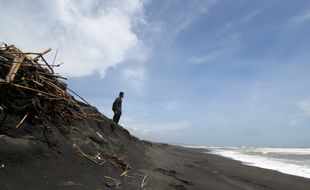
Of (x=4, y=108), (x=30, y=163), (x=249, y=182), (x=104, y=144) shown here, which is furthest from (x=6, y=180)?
(x=249, y=182)

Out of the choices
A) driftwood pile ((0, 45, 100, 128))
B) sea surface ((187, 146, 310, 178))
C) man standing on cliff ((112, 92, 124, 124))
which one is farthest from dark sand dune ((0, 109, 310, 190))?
sea surface ((187, 146, 310, 178))

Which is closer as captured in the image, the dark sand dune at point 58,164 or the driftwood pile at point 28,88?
the dark sand dune at point 58,164

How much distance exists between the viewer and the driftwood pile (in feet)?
17.4

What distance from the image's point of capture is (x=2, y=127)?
5047 mm

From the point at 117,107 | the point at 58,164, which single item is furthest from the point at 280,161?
the point at 58,164

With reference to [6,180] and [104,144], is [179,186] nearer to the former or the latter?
[104,144]

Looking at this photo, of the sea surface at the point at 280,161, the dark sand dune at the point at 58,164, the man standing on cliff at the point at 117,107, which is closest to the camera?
the dark sand dune at the point at 58,164

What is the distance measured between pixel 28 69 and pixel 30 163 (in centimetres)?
171

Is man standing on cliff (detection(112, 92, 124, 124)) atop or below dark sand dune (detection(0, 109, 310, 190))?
atop

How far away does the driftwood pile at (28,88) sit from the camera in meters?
5.30

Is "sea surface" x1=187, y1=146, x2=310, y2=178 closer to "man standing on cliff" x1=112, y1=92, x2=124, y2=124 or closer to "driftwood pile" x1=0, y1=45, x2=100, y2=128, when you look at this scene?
"man standing on cliff" x1=112, y1=92, x2=124, y2=124

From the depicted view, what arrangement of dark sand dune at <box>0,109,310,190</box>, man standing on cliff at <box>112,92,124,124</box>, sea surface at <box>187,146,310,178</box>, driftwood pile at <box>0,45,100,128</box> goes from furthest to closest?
sea surface at <box>187,146,310,178</box> < man standing on cliff at <box>112,92,124,124</box> < driftwood pile at <box>0,45,100,128</box> < dark sand dune at <box>0,109,310,190</box>

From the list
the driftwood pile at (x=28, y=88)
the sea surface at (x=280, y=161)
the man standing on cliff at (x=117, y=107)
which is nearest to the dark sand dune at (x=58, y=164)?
the driftwood pile at (x=28, y=88)

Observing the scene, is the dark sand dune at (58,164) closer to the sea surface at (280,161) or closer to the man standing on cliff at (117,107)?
the man standing on cliff at (117,107)
